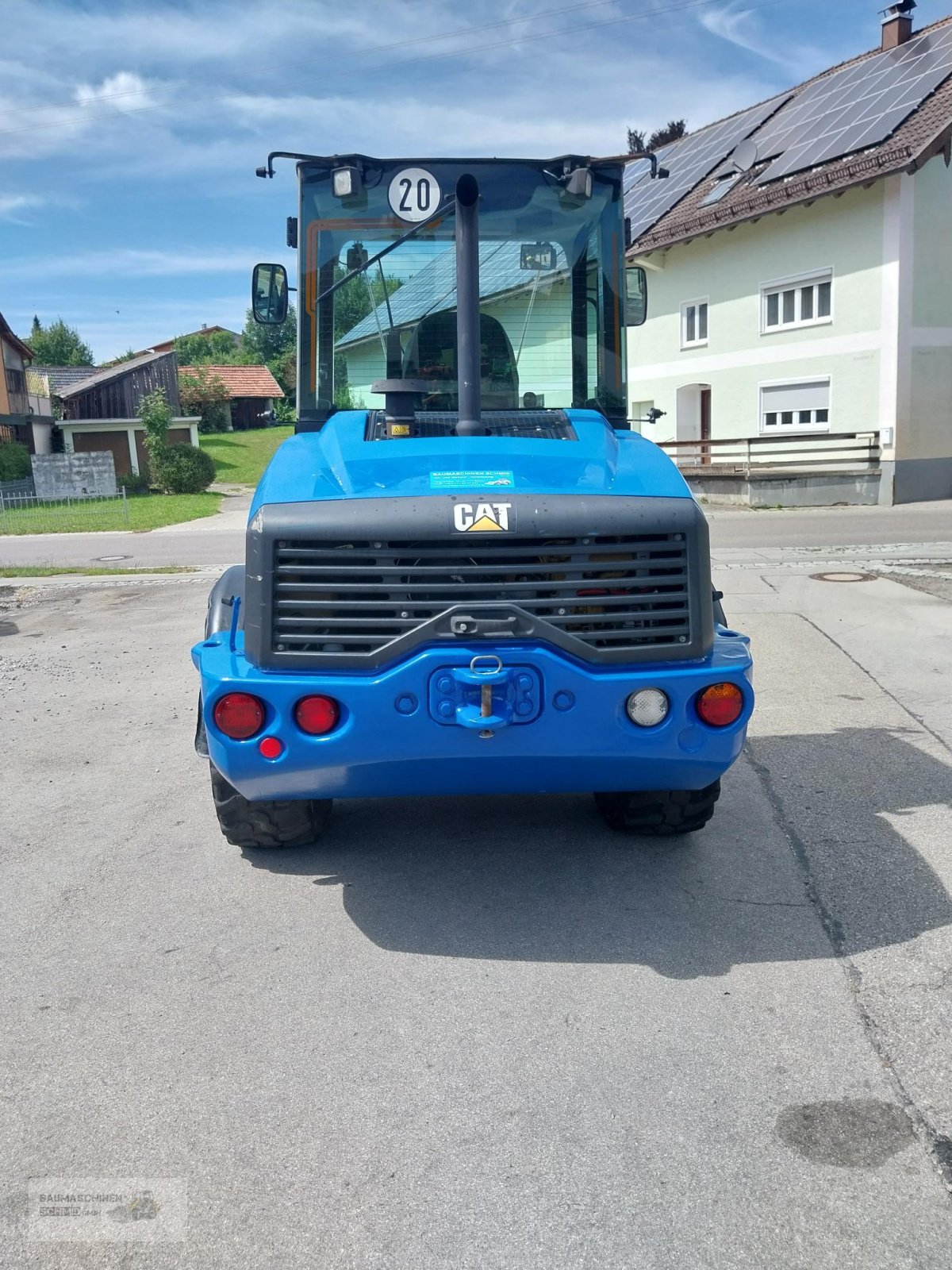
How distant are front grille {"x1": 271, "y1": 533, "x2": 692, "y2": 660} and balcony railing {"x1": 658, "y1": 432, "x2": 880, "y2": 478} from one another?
2004 cm

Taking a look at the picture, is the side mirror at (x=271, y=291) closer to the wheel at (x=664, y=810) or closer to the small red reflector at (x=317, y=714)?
the small red reflector at (x=317, y=714)

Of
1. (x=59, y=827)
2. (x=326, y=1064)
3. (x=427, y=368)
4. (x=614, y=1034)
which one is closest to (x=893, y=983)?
(x=614, y=1034)

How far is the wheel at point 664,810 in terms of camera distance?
14.9 feet

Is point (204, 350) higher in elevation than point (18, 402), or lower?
higher

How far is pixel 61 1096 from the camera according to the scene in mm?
2971

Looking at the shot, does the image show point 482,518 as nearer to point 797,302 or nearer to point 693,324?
point 797,302

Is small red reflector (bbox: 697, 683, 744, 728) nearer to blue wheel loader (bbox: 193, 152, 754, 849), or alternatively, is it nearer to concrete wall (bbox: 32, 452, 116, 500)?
blue wheel loader (bbox: 193, 152, 754, 849)

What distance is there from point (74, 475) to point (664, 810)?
3559 cm

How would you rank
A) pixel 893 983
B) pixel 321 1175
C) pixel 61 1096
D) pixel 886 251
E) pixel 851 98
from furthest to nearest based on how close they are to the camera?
pixel 851 98, pixel 886 251, pixel 893 983, pixel 61 1096, pixel 321 1175

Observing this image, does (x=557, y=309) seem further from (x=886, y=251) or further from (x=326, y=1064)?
(x=886, y=251)

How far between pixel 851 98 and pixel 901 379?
24.4 feet

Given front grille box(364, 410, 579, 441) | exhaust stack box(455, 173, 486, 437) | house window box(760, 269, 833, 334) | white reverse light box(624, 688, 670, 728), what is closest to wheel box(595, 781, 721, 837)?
white reverse light box(624, 688, 670, 728)

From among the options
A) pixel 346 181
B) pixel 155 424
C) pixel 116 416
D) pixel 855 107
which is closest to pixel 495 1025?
pixel 346 181

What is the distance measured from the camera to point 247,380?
88.5 m
